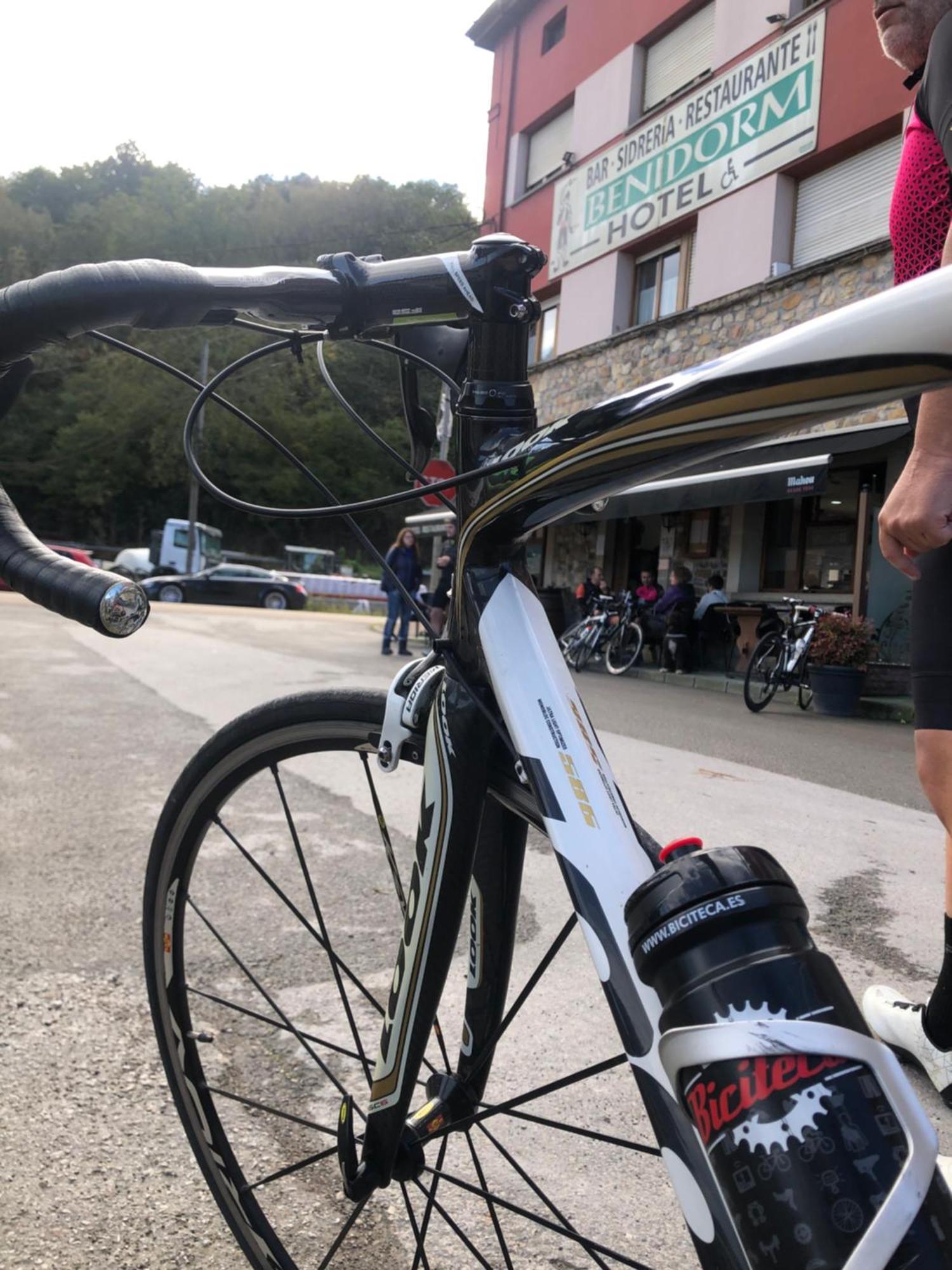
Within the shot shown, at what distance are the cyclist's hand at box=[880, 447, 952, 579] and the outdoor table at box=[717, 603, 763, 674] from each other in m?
12.2

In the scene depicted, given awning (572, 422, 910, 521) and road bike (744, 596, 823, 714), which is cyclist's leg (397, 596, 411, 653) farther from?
road bike (744, 596, 823, 714)

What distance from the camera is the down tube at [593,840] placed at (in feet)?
2.19

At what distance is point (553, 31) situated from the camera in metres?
17.7

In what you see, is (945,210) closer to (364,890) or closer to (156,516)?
(364,890)

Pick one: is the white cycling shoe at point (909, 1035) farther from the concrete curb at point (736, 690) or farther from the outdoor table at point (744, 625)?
the outdoor table at point (744, 625)

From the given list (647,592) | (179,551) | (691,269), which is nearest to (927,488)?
(647,592)

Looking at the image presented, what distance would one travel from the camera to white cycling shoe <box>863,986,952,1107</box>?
1.90 metres

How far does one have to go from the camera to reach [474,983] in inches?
46.2

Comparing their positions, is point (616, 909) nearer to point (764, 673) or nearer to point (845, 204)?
point (764, 673)

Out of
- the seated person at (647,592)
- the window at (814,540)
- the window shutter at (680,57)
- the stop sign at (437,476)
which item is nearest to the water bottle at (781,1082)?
the stop sign at (437,476)

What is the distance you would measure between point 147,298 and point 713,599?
1324cm

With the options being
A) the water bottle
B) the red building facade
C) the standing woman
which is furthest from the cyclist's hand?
the standing woman

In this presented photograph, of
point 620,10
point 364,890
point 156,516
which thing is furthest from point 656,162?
point 156,516

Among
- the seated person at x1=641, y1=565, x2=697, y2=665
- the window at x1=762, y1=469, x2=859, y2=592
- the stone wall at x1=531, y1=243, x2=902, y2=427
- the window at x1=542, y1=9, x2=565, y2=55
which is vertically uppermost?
the window at x1=542, y1=9, x2=565, y2=55
